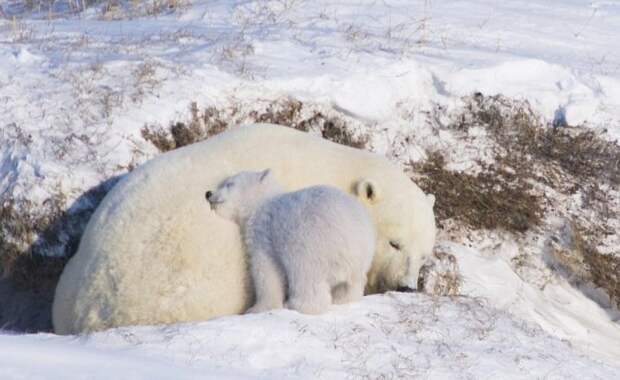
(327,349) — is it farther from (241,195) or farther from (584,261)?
(584,261)

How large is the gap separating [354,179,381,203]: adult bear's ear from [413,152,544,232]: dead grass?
6.45ft

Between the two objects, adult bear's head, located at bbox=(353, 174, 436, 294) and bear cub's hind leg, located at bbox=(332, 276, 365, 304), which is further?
adult bear's head, located at bbox=(353, 174, 436, 294)

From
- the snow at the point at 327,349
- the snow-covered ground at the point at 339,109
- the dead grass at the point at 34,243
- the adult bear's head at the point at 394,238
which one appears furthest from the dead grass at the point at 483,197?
the dead grass at the point at 34,243

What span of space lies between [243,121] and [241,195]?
99.6 inches

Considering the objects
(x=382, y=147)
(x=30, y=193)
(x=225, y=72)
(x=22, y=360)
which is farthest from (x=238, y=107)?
(x=22, y=360)

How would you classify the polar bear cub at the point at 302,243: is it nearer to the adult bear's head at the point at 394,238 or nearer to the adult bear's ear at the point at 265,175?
the adult bear's ear at the point at 265,175

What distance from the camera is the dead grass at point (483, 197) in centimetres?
936

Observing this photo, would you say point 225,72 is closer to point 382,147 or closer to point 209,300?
point 382,147

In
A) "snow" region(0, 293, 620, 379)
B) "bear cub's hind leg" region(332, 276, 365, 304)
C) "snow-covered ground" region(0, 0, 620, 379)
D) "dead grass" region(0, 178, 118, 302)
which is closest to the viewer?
"snow" region(0, 293, 620, 379)

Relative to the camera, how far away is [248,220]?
653 cm

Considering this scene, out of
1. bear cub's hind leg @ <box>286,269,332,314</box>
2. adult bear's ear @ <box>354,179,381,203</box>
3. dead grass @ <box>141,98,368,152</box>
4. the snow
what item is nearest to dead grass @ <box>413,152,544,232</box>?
dead grass @ <box>141,98,368,152</box>

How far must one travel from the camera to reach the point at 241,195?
21.6ft

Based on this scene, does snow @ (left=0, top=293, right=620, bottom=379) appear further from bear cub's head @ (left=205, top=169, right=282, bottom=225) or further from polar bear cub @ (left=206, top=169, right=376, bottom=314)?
bear cub's head @ (left=205, top=169, right=282, bottom=225)

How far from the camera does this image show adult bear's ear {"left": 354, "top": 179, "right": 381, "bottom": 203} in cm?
740
